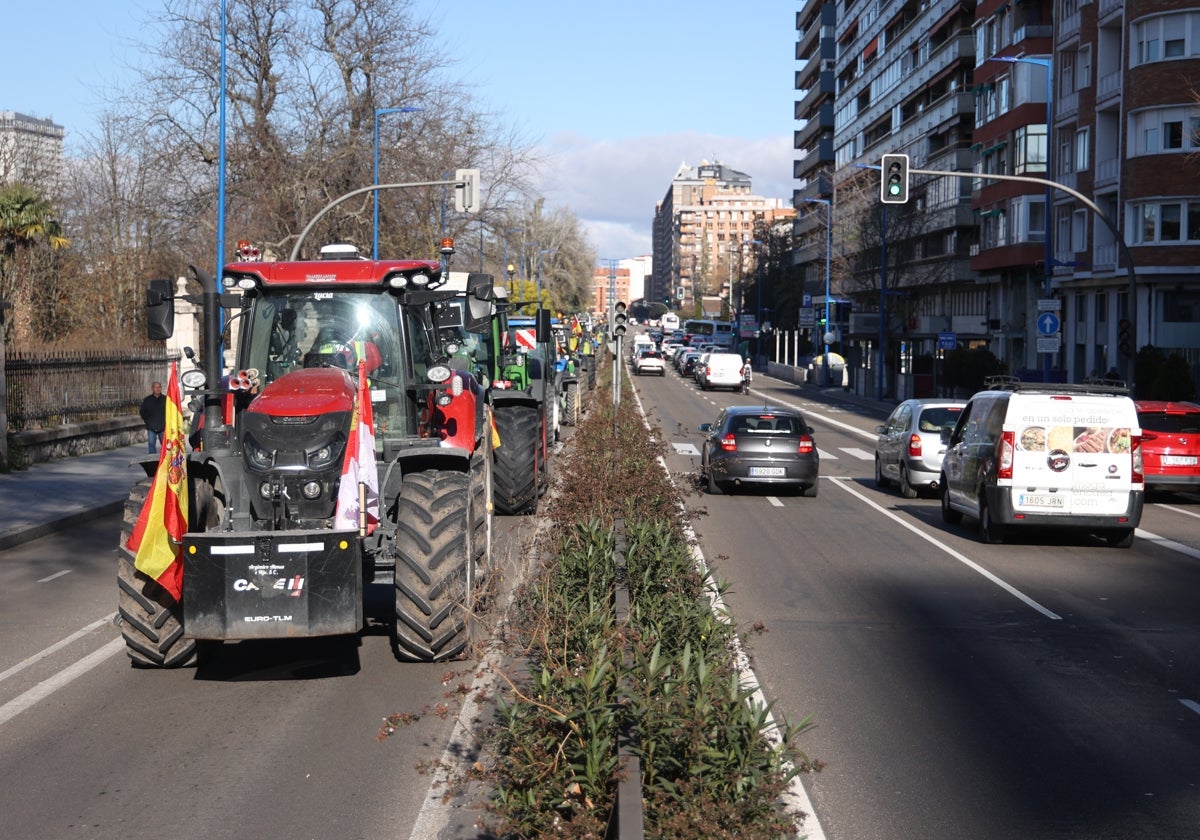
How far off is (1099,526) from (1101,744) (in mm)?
9520

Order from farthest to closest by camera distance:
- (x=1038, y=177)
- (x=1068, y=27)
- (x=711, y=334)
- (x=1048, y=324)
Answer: (x=711, y=334) → (x=1038, y=177) → (x=1068, y=27) → (x=1048, y=324)

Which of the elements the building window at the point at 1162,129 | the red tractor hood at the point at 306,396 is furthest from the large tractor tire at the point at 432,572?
the building window at the point at 1162,129

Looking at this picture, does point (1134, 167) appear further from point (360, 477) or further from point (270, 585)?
point (270, 585)

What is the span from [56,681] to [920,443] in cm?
1627

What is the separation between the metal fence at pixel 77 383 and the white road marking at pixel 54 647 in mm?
14779

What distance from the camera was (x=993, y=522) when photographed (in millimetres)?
17469

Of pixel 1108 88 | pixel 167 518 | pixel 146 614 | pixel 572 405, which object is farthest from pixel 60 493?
pixel 1108 88

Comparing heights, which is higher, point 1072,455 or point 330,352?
point 330,352

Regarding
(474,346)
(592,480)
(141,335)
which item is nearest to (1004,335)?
(141,335)

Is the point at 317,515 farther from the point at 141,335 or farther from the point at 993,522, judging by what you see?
the point at 141,335

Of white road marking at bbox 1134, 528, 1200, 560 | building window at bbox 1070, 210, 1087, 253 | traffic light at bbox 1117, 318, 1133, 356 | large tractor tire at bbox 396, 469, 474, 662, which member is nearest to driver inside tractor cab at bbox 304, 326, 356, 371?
large tractor tire at bbox 396, 469, 474, 662

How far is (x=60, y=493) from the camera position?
21250 millimetres

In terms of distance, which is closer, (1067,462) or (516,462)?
(1067,462)

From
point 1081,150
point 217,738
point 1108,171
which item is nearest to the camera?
point 217,738
